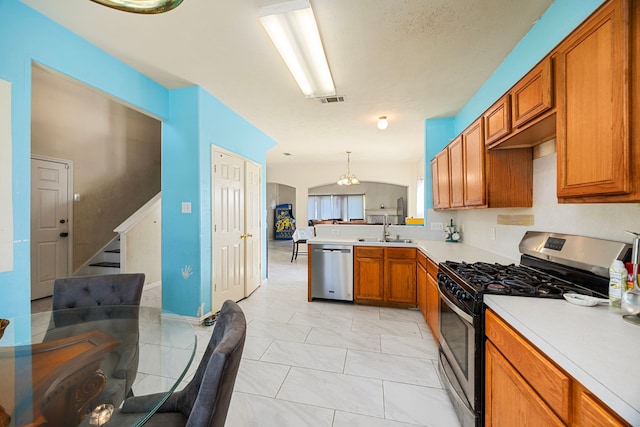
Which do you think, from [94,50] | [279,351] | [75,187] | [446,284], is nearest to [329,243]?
[279,351]

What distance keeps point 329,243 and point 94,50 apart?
10.0 ft

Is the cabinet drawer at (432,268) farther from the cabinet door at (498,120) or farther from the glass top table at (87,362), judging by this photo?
the glass top table at (87,362)

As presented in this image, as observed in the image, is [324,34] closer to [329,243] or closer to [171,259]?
[329,243]

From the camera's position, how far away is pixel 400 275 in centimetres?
330

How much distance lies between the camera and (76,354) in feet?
3.84

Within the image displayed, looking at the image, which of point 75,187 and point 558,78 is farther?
point 75,187

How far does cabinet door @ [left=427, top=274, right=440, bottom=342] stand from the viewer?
235 centimetres

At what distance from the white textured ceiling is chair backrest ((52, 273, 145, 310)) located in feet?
6.08

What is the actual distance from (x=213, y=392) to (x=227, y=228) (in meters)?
2.77

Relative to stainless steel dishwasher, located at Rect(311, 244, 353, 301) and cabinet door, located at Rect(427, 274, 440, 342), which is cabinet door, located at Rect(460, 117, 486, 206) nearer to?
cabinet door, located at Rect(427, 274, 440, 342)

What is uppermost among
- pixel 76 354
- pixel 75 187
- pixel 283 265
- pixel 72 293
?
pixel 75 187

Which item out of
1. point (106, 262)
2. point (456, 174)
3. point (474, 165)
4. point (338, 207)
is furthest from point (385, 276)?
point (338, 207)

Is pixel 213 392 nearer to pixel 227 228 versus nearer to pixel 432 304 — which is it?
pixel 432 304

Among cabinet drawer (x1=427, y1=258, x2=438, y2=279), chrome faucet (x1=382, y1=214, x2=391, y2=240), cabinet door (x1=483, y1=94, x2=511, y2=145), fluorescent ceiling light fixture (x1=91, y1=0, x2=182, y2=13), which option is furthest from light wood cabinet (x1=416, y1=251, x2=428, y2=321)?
fluorescent ceiling light fixture (x1=91, y1=0, x2=182, y2=13)
